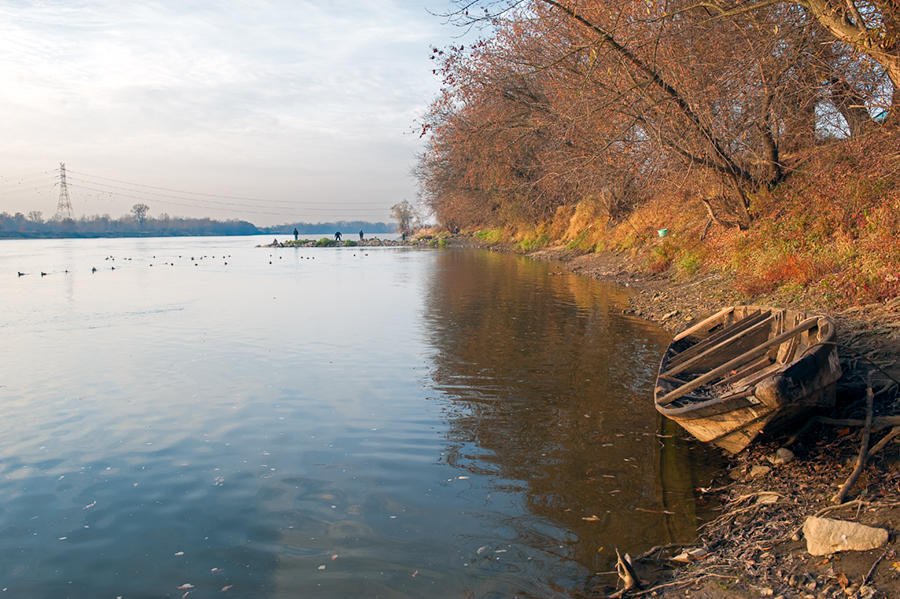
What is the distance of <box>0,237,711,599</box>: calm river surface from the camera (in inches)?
182

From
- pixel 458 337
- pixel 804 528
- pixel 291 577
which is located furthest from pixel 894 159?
pixel 291 577

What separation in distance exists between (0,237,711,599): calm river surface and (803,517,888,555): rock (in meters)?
1.09

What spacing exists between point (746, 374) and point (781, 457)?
1.73m

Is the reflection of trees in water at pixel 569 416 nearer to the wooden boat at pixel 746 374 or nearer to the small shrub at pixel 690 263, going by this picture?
the wooden boat at pixel 746 374

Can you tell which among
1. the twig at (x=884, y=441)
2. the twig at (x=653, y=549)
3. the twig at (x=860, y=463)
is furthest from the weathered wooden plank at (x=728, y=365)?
the twig at (x=653, y=549)

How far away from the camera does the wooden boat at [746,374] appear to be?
525 centimetres

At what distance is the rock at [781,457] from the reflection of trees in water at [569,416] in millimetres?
763

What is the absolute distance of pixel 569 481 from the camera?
595 centimetres

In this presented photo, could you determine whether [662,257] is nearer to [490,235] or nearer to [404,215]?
[490,235]

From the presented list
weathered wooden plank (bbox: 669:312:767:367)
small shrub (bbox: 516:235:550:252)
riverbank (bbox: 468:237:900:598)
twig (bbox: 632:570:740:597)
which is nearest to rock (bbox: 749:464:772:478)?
riverbank (bbox: 468:237:900:598)

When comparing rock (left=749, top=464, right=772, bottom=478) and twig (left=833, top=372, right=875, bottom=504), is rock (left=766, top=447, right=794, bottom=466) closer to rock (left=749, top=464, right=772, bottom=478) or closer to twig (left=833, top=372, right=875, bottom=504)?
rock (left=749, top=464, right=772, bottom=478)

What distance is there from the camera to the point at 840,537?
3857 mm

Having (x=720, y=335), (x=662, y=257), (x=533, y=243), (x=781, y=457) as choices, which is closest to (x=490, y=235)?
(x=533, y=243)

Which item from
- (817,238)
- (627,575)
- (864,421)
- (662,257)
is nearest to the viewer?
(627,575)
